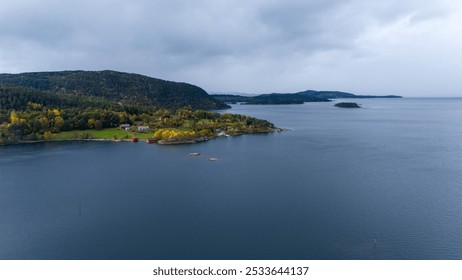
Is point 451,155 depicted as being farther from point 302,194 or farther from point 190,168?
point 190,168

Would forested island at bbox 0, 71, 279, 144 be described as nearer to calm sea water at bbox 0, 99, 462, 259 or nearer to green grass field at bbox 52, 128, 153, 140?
green grass field at bbox 52, 128, 153, 140

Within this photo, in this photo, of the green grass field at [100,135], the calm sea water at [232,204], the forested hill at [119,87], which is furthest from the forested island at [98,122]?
the forested hill at [119,87]

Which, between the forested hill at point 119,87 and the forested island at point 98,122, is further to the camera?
the forested hill at point 119,87

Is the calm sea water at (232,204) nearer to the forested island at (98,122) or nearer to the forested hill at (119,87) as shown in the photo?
the forested island at (98,122)

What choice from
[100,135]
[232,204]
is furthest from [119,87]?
[232,204]

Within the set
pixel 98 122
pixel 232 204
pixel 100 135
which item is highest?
pixel 98 122

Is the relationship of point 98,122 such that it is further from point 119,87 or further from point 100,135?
point 119,87

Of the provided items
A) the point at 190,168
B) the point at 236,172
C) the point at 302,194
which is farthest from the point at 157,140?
the point at 302,194
